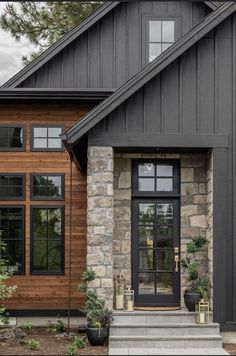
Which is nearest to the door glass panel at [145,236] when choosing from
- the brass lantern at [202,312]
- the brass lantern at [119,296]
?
the brass lantern at [119,296]

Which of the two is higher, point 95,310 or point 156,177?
point 156,177

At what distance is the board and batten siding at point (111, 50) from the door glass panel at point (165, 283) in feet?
15.7

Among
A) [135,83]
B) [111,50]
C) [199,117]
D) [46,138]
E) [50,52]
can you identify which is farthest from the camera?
[111,50]

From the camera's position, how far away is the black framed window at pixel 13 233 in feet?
40.9

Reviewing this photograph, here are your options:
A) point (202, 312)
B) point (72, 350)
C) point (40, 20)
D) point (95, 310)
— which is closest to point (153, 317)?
point (202, 312)

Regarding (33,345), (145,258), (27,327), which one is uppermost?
(145,258)

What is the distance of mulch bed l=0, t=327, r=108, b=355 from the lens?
8.65 m

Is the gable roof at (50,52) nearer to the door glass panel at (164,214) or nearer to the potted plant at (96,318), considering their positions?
the door glass panel at (164,214)

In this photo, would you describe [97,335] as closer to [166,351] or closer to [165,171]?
[166,351]

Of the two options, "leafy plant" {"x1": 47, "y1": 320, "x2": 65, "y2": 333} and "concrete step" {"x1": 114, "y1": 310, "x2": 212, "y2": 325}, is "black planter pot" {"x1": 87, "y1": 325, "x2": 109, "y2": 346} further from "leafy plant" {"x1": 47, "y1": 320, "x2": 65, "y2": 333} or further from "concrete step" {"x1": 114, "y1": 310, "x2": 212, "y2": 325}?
"leafy plant" {"x1": 47, "y1": 320, "x2": 65, "y2": 333}

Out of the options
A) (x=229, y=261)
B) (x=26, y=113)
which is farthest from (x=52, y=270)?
(x=229, y=261)

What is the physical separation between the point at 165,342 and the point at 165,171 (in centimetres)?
312

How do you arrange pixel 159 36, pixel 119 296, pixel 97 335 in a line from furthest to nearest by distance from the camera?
1. pixel 159 36
2. pixel 119 296
3. pixel 97 335

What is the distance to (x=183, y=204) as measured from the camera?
10414 millimetres
